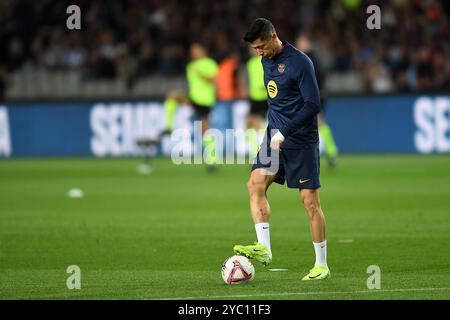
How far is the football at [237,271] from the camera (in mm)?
9727

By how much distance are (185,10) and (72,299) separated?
937 inches

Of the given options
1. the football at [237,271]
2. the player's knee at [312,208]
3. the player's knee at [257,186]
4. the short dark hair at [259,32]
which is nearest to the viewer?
the football at [237,271]

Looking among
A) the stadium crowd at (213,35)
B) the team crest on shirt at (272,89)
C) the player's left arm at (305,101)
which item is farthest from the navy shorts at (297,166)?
the stadium crowd at (213,35)

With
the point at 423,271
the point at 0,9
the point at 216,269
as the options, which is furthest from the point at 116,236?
the point at 0,9

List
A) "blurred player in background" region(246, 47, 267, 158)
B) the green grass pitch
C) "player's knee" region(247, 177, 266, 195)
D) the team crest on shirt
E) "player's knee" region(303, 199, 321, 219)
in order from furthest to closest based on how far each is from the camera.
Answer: "blurred player in background" region(246, 47, 267, 158)
"player's knee" region(247, 177, 266, 195)
the team crest on shirt
"player's knee" region(303, 199, 321, 219)
the green grass pitch

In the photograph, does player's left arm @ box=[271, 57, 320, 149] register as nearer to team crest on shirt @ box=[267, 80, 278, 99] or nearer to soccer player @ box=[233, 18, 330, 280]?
soccer player @ box=[233, 18, 330, 280]

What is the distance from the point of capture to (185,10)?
32.0 m

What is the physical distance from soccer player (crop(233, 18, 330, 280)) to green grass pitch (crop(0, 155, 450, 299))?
404 millimetres

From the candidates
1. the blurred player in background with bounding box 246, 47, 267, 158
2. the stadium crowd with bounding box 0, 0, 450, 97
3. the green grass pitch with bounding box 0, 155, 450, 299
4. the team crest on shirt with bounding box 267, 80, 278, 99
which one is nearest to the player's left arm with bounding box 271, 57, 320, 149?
the team crest on shirt with bounding box 267, 80, 278, 99

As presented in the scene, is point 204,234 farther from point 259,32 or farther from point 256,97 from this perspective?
point 256,97

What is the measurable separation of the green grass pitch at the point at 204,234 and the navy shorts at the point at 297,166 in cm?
90

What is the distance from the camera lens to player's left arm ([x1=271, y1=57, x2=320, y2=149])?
9938 mm

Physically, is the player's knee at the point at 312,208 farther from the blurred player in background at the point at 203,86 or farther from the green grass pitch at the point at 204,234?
the blurred player in background at the point at 203,86

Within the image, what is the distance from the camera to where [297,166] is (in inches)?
400
